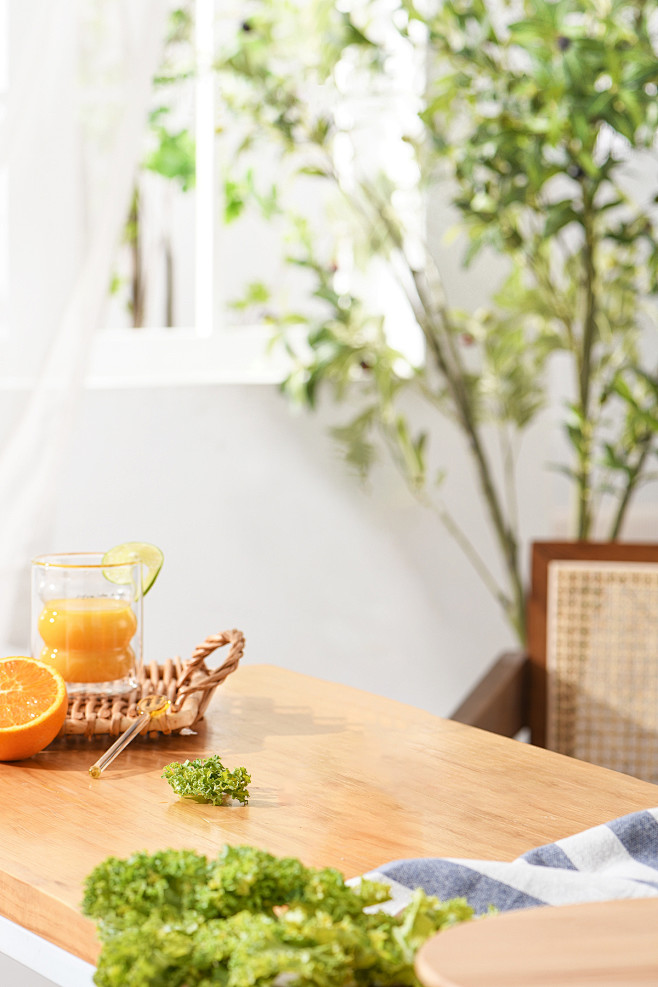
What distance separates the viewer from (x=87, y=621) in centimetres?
115

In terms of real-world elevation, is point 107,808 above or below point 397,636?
above

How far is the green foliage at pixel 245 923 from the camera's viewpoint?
2.03ft

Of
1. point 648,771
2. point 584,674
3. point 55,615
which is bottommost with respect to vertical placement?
point 648,771

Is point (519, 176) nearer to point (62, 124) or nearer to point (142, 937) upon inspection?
point (62, 124)

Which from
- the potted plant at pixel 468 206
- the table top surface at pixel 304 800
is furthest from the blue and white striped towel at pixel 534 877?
the potted plant at pixel 468 206

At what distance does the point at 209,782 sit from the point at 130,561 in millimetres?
278

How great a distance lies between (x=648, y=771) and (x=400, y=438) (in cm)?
84

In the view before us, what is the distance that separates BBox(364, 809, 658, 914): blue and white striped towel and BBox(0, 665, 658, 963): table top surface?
48 mm

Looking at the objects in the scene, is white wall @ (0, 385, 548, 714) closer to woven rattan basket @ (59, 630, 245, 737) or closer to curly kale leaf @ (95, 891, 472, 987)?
woven rattan basket @ (59, 630, 245, 737)

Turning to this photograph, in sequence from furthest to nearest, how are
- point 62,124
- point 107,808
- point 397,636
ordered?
point 397,636
point 62,124
point 107,808

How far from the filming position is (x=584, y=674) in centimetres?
204

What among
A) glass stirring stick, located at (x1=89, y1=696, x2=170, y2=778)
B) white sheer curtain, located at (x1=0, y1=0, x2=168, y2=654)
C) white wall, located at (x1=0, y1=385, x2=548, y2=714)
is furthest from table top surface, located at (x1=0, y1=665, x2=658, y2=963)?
white wall, located at (x1=0, y1=385, x2=548, y2=714)

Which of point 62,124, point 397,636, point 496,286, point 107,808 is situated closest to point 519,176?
point 496,286

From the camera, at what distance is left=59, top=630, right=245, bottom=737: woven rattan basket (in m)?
1.12
